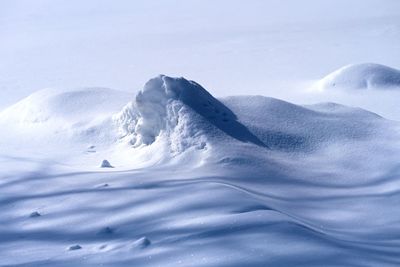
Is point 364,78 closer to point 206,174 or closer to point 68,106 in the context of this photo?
point 68,106

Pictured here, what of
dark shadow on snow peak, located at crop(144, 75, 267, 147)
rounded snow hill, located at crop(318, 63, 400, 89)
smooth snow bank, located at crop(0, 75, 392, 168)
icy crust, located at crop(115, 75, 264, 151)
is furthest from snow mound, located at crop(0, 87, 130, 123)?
rounded snow hill, located at crop(318, 63, 400, 89)

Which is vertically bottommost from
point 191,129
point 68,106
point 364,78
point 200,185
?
point 200,185

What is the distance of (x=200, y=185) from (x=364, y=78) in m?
5.69

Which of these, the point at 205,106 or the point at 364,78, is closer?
the point at 205,106

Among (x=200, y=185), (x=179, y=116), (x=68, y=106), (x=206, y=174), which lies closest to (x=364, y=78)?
(x=68, y=106)

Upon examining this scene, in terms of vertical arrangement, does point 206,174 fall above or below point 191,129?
below

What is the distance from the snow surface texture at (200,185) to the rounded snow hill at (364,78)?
303cm

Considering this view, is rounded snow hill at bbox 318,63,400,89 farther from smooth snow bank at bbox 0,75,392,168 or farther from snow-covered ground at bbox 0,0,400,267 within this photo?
smooth snow bank at bbox 0,75,392,168

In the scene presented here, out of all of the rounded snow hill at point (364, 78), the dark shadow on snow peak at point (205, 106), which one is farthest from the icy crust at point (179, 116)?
the rounded snow hill at point (364, 78)

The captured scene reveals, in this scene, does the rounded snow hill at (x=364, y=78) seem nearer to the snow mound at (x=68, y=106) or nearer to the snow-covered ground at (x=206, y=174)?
the snow-covered ground at (x=206, y=174)

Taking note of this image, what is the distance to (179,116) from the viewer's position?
14.7 feet

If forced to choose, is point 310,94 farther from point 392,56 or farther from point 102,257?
point 102,257

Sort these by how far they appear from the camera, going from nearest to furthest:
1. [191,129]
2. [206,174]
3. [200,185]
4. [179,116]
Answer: [200,185], [206,174], [191,129], [179,116]

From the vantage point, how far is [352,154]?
174 inches
